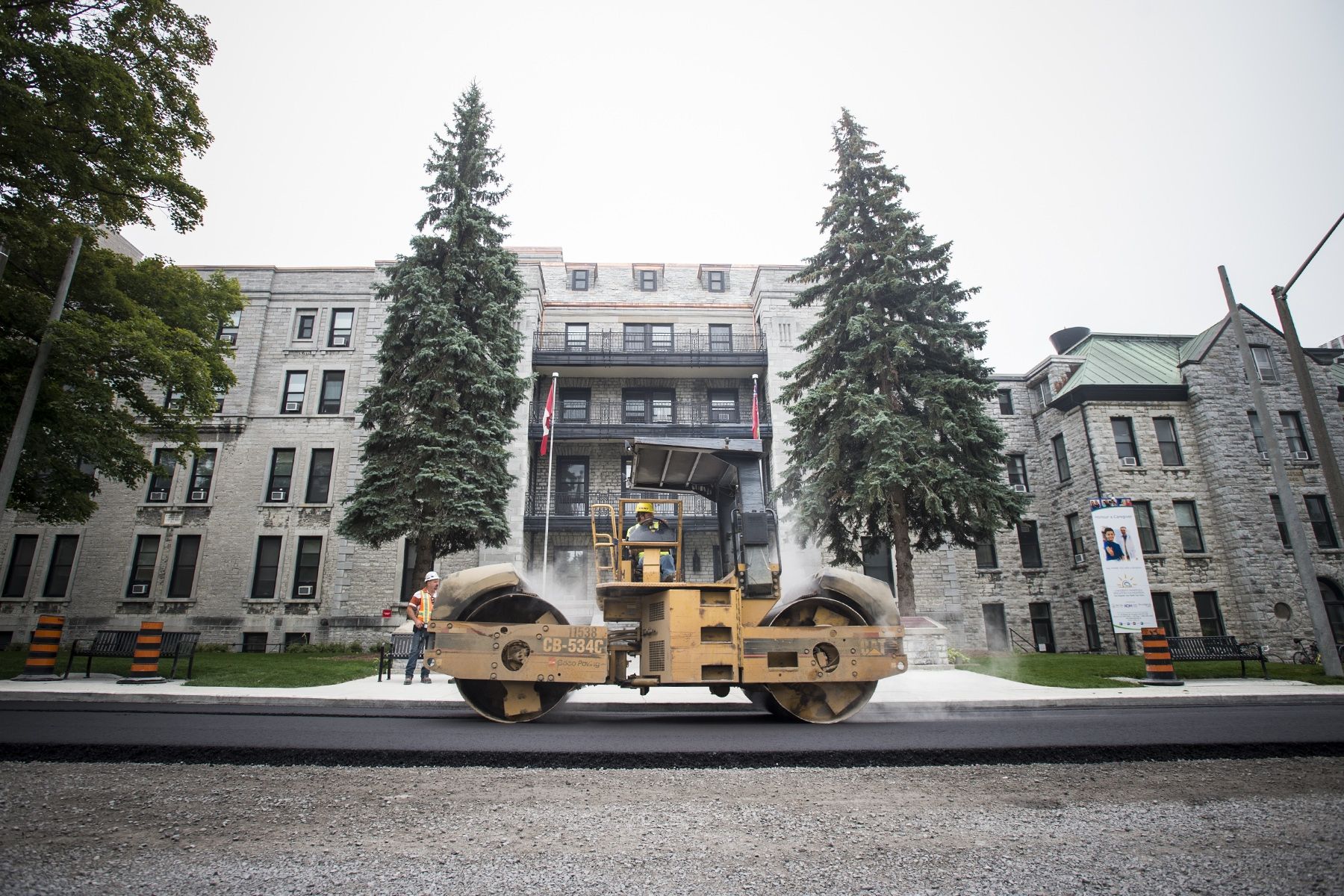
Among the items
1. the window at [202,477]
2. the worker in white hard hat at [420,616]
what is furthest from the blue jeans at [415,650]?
the window at [202,477]

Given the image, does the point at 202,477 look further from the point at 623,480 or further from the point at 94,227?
the point at 623,480

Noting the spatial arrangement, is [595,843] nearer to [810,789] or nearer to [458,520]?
[810,789]

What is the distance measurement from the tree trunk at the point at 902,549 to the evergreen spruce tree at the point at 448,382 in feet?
32.1

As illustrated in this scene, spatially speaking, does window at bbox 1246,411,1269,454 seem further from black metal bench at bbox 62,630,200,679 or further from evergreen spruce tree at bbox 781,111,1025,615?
black metal bench at bbox 62,630,200,679

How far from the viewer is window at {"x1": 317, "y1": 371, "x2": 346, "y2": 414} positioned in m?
26.5

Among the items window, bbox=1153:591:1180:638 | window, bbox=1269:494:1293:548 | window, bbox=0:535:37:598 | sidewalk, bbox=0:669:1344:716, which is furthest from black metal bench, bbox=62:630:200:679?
window, bbox=1269:494:1293:548

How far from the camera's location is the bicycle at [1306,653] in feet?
68.3

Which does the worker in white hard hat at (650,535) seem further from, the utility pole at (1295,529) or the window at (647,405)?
the window at (647,405)

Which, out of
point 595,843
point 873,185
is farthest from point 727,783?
point 873,185

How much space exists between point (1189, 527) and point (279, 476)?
3461 cm

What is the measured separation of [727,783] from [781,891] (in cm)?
189

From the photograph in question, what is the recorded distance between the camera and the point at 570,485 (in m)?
25.6

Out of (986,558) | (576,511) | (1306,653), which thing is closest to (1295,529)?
(1306,653)

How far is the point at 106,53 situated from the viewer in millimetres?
11773
